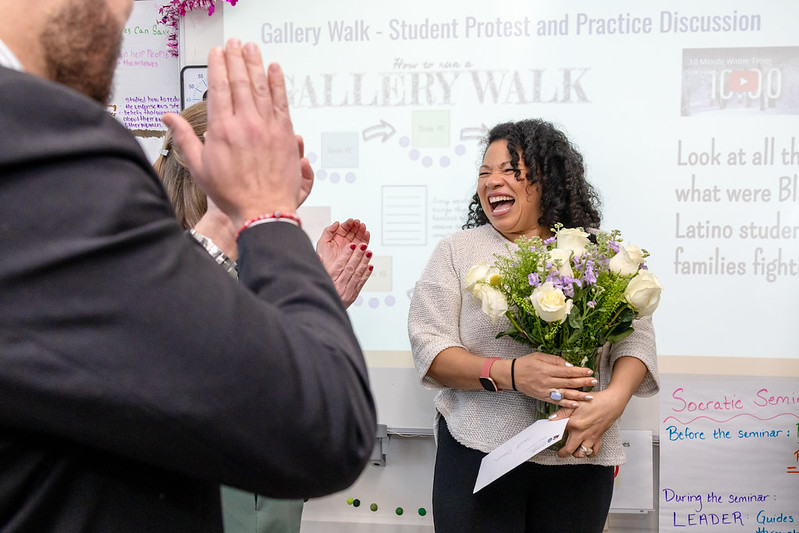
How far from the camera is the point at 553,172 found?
214 centimetres

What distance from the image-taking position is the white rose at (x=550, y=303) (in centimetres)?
161

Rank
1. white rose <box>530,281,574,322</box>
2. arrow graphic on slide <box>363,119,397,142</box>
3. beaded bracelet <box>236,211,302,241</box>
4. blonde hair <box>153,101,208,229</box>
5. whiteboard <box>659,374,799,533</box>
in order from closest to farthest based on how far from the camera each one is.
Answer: beaded bracelet <box>236,211,302,241</box> < blonde hair <box>153,101,208,229</box> < white rose <box>530,281,574,322</box> < whiteboard <box>659,374,799,533</box> < arrow graphic on slide <box>363,119,397,142</box>

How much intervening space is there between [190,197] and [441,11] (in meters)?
1.57

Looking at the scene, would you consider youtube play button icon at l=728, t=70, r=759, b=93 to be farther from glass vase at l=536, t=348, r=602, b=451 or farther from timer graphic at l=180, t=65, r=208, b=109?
timer graphic at l=180, t=65, r=208, b=109

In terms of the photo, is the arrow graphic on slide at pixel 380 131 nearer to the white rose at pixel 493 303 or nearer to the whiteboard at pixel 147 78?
the whiteboard at pixel 147 78

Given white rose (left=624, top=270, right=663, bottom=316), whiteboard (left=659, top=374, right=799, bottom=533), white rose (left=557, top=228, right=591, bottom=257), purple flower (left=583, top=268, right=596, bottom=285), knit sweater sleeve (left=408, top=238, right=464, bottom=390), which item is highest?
white rose (left=557, top=228, right=591, bottom=257)

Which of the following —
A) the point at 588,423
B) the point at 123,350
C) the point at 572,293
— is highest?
the point at 123,350

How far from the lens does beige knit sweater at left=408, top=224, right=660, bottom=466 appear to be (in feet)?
6.17

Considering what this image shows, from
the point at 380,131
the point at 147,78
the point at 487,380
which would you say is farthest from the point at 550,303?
the point at 147,78

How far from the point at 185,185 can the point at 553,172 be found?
47.9 inches

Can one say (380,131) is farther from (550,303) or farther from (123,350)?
(123,350)

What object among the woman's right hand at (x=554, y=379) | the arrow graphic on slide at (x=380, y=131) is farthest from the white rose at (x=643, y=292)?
the arrow graphic on slide at (x=380, y=131)

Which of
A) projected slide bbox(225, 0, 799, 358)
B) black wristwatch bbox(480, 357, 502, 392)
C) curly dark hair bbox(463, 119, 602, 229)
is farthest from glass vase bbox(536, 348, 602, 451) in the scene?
projected slide bbox(225, 0, 799, 358)

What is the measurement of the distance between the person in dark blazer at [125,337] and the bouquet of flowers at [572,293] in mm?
1141
